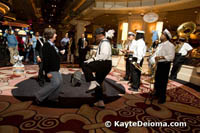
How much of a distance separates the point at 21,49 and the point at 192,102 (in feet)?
30.4

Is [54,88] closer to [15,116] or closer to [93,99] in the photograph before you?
[15,116]

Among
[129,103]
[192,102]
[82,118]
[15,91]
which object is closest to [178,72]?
[192,102]

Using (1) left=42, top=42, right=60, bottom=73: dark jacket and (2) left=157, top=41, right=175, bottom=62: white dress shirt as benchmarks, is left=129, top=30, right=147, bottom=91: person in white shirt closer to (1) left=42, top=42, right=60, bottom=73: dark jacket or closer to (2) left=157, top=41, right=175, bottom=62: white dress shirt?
(2) left=157, top=41, right=175, bottom=62: white dress shirt

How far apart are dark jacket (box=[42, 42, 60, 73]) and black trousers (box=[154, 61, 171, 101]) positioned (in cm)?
208

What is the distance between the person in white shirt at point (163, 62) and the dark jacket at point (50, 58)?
1.99m

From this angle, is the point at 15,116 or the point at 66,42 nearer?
the point at 15,116

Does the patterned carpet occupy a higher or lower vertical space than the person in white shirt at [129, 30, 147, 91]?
lower

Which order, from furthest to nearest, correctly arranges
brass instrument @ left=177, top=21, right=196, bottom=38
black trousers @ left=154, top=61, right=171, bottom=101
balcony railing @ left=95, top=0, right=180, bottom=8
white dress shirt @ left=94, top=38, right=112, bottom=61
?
balcony railing @ left=95, top=0, right=180, bottom=8 < brass instrument @ left=177, top=21, right=196, bottom=38 < black trousers @ left=154, top=61, right=171, bottom=101 < white dress shirt @ left=94, top=38, right=112, bottom=61

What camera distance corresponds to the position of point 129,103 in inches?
106

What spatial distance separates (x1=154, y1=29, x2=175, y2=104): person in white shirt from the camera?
2512 millimetres

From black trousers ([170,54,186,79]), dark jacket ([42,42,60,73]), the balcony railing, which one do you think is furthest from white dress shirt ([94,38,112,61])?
the balcony railing

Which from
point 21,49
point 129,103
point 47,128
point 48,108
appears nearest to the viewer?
point 47,128

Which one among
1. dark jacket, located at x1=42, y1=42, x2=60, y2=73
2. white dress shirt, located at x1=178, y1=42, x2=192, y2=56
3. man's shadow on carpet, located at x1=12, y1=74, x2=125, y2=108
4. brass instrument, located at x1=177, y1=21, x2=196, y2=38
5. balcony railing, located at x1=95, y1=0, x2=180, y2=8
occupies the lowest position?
man's shadow on carpet, located at x1=12, y1=74, x2=125, y2=108

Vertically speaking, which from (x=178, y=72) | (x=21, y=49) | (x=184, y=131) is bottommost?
(x=184, y=131)
